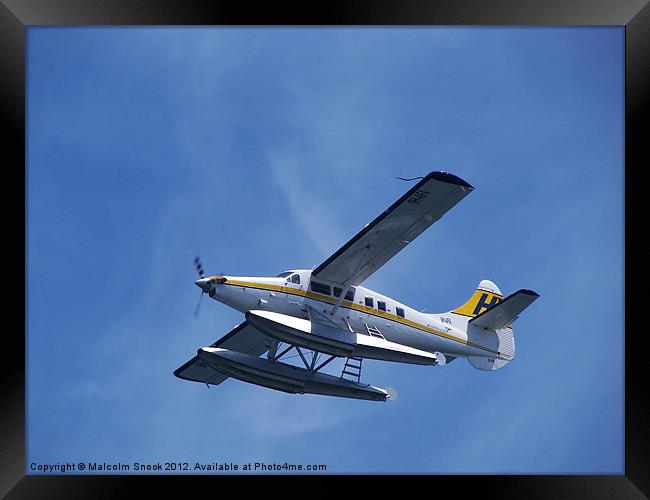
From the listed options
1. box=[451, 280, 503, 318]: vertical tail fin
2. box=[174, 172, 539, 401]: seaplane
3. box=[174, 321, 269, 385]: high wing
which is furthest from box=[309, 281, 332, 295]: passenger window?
box=[451, 280, 503, 318]: vertical tail fin

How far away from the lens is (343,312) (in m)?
23.8

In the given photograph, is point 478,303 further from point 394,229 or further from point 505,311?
point 394,229

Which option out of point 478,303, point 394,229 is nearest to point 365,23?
point 394,229

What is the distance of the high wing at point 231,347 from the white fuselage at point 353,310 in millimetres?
2399

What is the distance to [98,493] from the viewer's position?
54.8 ft

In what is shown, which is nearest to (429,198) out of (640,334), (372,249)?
(372,249)

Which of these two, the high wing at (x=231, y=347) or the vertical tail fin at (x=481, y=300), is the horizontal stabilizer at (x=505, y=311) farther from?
the high wing at (x=231, y=347)

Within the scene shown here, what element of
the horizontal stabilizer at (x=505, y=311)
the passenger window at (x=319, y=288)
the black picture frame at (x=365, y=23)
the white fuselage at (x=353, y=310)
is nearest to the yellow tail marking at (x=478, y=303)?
the horizontal stabilizer at (x=505, y=311)

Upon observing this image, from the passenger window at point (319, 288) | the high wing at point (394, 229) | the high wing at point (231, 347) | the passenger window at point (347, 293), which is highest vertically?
the high wing at point (394, 229)

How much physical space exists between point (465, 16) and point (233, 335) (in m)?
12.5

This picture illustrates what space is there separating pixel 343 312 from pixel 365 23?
364 inches

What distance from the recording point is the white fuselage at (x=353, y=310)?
22.7 m

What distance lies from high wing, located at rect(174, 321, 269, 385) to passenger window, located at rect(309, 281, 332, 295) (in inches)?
95.7

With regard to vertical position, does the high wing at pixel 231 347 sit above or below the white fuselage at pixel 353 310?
below
